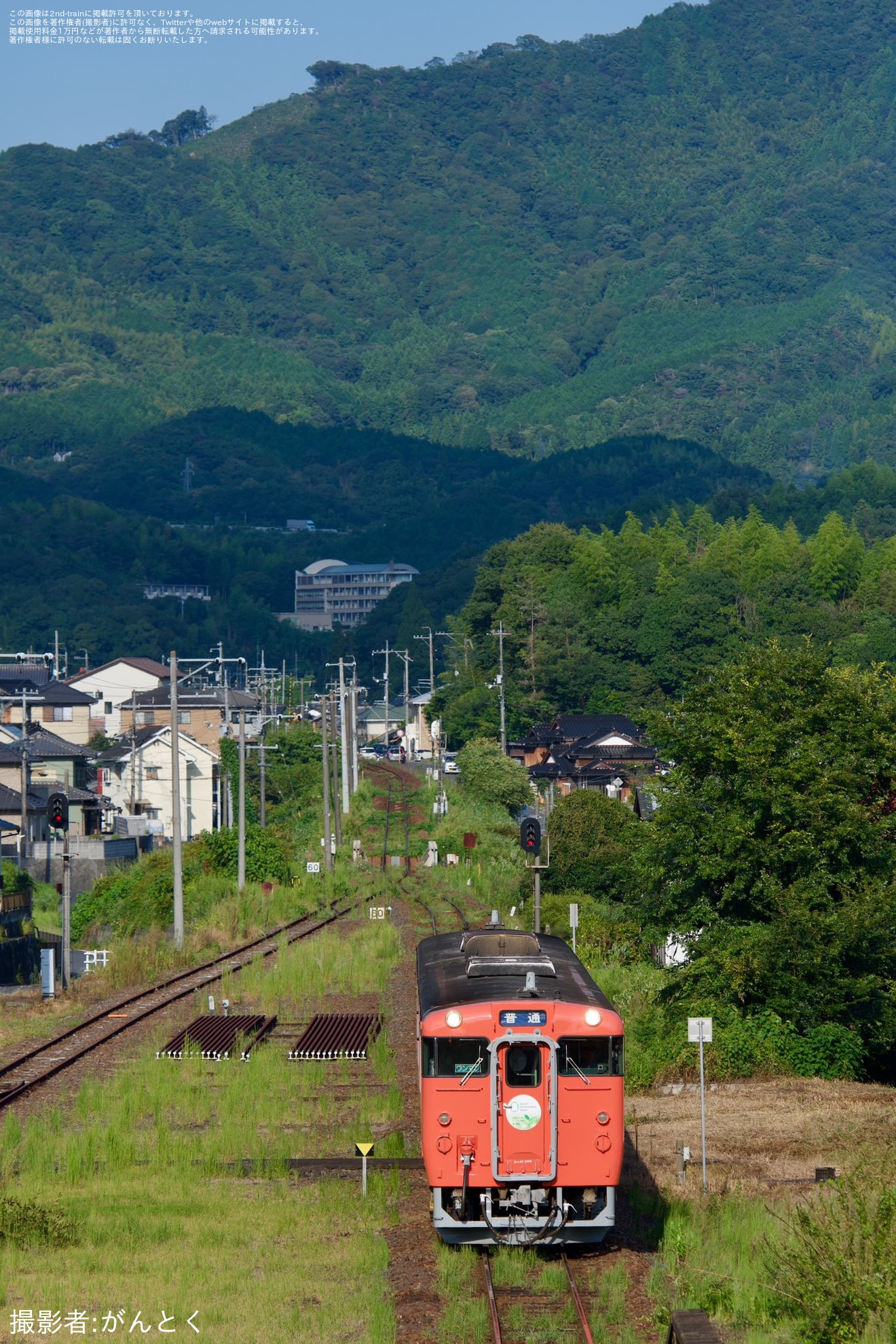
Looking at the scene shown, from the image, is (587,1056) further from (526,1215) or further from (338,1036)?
(338,1036)

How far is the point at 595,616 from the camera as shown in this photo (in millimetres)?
125250

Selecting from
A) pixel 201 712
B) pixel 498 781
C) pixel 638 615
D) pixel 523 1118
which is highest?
pixel 638 615

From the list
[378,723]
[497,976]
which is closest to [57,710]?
[378,723]

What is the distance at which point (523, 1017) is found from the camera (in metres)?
16.2

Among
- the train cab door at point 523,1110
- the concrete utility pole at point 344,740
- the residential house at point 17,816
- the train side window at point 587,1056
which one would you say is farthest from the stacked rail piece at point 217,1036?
the concrete utility pole at point 344,740

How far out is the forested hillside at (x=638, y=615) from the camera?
115 metres

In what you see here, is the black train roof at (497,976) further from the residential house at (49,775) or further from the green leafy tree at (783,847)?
the residential house at (49,775)

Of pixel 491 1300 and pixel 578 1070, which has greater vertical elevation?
pixel 578 1070

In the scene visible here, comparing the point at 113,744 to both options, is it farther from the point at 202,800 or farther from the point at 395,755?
the point at 395,755

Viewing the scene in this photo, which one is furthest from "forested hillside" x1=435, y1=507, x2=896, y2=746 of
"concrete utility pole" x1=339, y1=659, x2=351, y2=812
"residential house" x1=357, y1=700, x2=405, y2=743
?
"concrete utility pole" x1=339, y1=659, x2=351, y2=812

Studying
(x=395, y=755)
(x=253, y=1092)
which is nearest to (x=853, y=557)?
(x=395, y=755)

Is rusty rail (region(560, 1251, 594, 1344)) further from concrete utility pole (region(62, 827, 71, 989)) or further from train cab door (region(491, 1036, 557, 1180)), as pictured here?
concrete utility pole (region(62, 827, 71, 989))

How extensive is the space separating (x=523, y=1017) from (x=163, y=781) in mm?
78159

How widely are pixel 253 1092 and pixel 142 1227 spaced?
21.2 ft
